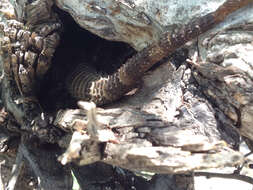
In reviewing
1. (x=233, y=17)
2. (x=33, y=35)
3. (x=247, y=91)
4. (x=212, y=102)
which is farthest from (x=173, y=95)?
(x=33, y=35)

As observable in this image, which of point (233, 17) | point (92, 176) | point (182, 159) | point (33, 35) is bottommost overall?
point (92, 176)

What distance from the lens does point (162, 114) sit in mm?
1273

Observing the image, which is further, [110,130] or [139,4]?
[139,4]

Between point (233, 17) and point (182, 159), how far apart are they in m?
0.72

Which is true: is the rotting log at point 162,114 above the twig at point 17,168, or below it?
above

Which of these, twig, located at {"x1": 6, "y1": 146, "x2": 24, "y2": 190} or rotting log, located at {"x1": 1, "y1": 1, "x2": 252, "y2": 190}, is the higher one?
rotting log, located at {"x1": 1, "y1": 1, "x2": 252, "y2": 190}

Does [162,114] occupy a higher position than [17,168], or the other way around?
[162,114]

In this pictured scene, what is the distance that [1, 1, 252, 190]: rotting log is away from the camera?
0.97 meters

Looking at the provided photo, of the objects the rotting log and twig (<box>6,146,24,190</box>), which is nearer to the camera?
the rotting log

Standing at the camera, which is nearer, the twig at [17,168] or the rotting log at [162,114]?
the rotting log at [162,114]

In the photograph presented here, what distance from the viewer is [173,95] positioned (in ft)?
4.44

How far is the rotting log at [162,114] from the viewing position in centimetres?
97

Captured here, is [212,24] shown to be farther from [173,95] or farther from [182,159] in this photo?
[182,159]

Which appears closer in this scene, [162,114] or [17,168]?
[162,114]
